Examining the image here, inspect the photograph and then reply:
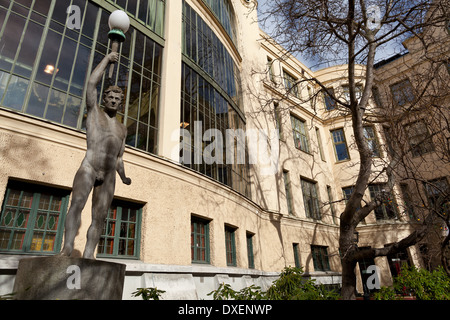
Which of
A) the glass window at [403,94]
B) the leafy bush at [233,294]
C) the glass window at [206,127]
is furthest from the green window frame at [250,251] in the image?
the leafy bush at [233,294]

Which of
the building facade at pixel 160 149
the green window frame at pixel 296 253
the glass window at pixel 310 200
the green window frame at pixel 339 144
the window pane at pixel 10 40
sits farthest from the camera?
the green window frame at pixel 339 144

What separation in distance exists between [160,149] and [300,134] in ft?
51.8

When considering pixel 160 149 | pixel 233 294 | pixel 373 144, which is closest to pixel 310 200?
pixel 373 144

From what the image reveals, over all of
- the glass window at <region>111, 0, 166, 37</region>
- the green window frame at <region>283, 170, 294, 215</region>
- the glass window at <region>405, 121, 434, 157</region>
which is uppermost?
the glass window at <region>111, 0, 166, 37</region>

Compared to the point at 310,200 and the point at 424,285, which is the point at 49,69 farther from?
the point at 310,200

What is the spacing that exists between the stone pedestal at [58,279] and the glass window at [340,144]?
24.2 meters

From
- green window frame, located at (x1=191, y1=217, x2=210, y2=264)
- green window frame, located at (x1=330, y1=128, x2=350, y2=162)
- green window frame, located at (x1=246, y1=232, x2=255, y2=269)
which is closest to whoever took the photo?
green window frame, located at (x1=191, y1=217, x2=210, y2=264)

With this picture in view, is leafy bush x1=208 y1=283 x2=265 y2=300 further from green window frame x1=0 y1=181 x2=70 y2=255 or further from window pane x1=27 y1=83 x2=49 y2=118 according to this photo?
window pane x1=27 y1=83 x2=49 y2=118

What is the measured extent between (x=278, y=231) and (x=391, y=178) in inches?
333

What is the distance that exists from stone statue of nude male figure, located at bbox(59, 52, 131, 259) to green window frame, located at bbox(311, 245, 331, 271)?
685 inches

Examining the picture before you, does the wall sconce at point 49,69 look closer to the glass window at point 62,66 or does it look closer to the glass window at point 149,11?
the glass window at point 62,66

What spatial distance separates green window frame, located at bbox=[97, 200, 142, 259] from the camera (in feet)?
24.1

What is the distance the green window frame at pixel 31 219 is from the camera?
5.99 metres

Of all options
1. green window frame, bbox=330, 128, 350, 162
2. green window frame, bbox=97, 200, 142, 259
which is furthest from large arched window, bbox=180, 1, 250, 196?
green window frame, bbox=330, 128, 350, 162
